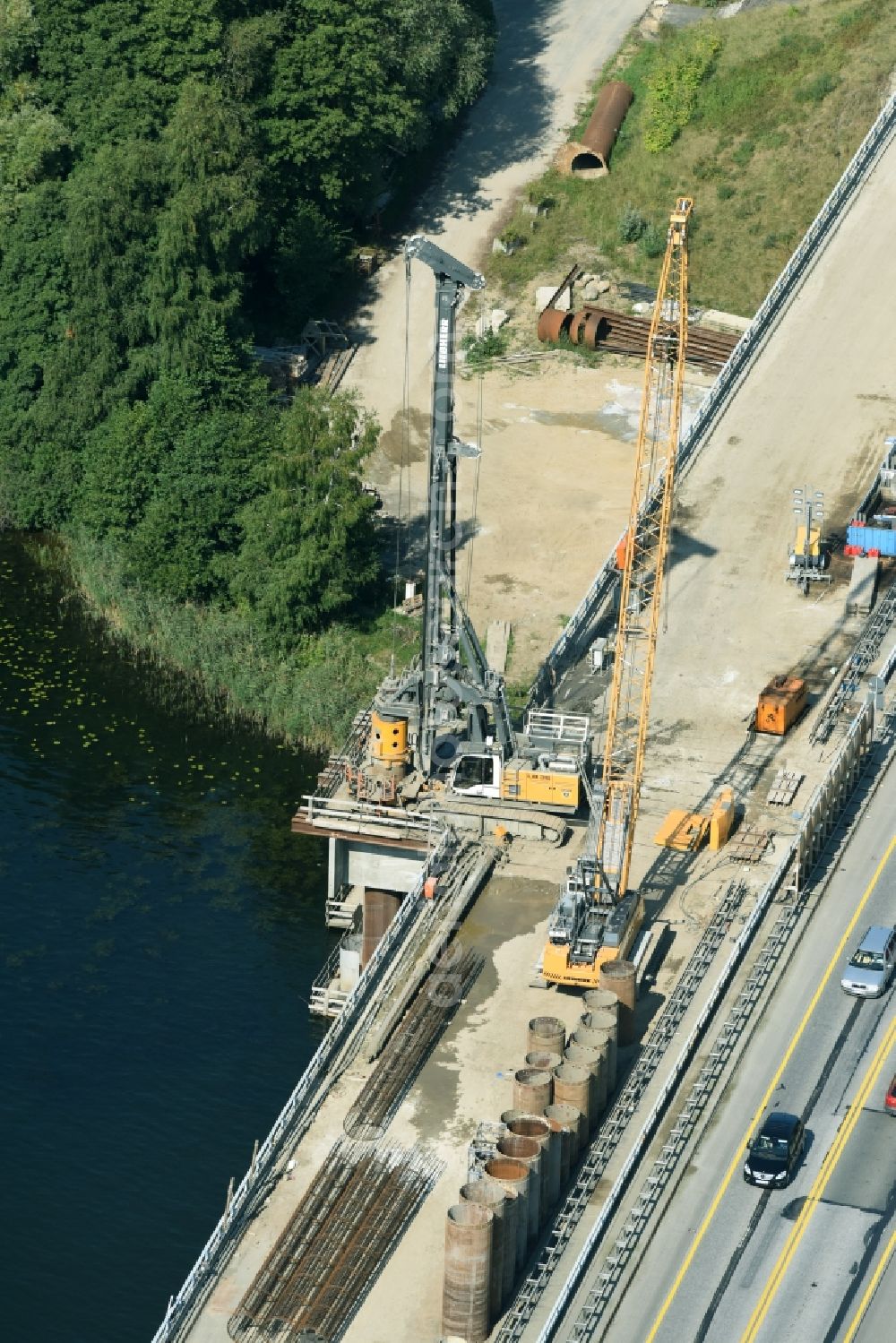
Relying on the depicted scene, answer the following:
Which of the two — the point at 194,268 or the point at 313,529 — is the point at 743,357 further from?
the point at 313,529

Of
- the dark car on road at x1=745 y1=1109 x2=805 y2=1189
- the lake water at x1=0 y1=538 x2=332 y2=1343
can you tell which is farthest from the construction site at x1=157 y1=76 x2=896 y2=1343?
the dark car on road at x1=745 y1=1109 x2=805 y2=1189

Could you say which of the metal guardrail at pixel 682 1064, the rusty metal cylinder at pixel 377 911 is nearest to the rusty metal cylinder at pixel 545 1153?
the metal guardrail at pixel 682 1064

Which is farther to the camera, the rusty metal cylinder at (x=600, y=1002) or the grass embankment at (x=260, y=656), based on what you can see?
the grass embankment at (x=260, y=656)

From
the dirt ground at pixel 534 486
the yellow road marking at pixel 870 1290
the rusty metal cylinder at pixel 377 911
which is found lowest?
the rusty metal cylinder at pixel 377 911

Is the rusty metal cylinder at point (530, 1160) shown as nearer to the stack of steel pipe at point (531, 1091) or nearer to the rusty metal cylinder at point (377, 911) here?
the stack of steel pipe at point (531, 1091)

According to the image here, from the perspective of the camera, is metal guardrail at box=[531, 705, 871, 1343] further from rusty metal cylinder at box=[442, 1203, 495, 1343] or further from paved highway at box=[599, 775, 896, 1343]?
paved highway at box=[599, 775, 896, 1343]

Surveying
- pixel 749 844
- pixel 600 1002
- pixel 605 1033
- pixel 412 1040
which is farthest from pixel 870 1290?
pixel 749 844
